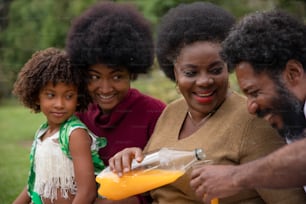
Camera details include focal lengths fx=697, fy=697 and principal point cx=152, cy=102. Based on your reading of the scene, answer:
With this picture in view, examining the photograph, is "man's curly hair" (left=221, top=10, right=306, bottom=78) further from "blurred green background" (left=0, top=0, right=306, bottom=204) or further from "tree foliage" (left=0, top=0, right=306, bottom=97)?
"tree foliage" (left=0, top=0, right=306, bottom=97)

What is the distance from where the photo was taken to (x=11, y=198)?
3.09 m

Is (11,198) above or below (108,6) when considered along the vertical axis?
below

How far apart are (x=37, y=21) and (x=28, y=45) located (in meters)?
0.63

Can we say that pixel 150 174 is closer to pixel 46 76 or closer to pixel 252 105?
pixel 252 105

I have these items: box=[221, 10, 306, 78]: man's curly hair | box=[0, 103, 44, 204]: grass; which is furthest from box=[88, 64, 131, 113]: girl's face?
box=[0, 103, 44, 204]: grass

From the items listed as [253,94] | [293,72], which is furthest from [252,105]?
[293,72]

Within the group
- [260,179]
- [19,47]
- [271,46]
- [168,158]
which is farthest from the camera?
[19,47]

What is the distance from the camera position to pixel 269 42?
177cm

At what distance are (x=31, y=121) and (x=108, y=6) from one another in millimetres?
3693

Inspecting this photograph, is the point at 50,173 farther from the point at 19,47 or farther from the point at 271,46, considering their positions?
the point at 19,47

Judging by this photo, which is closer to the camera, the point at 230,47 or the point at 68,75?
the point at 230,47

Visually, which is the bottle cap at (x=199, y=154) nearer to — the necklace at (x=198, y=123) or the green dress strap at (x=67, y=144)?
the necklace at (x=198, y=123)

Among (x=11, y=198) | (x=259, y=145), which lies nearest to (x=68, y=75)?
(x=259, y=145)

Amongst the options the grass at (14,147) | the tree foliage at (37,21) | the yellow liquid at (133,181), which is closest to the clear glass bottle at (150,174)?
the yellow liquid at (133,181)
